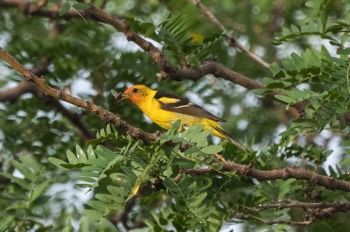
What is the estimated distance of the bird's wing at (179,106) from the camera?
4605 millimetres

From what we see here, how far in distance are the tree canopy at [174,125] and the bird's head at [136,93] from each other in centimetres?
11

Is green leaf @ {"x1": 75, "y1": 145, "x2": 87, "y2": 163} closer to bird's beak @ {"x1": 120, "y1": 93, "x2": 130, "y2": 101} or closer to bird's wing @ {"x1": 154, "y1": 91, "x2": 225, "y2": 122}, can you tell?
bird's beak @ {"x1": 120, "y1": 93, "x2": 130, "y2": 101}

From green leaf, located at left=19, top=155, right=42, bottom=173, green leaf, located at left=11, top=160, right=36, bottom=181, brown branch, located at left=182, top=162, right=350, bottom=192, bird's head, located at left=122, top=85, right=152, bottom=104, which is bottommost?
bird's head, located at left=122, top=85, right=152, bottom=104

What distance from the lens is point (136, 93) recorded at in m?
4.44

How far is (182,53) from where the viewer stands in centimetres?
410

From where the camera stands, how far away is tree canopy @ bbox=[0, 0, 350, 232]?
9.34 feet

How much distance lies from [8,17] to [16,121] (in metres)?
1.42

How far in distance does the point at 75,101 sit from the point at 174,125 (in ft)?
1.21

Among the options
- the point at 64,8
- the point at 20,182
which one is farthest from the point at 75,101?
the point at 20,182

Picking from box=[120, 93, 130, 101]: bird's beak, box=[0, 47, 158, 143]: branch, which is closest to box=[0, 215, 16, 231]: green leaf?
box=[0, 47, 158, 143]: branch

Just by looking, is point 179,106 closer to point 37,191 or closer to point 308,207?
point 37,191

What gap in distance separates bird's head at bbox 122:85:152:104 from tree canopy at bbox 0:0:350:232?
106 mm

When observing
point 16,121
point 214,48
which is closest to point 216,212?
point 16,121

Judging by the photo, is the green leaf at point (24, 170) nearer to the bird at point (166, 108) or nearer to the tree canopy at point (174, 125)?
the tree canopy at point (174, 125)
